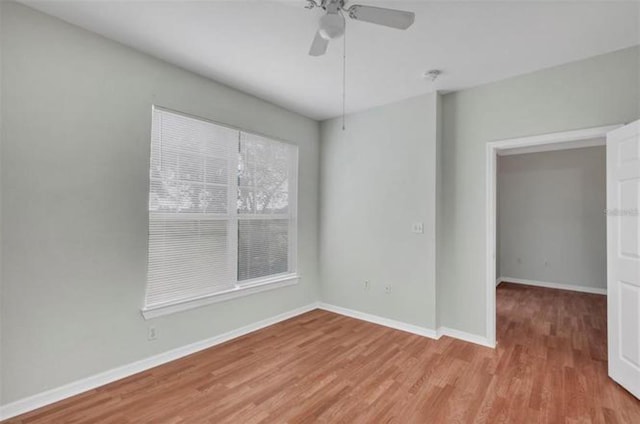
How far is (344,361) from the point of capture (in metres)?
2.92

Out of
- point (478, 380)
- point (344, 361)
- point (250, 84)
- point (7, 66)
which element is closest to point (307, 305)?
point (344, 361)

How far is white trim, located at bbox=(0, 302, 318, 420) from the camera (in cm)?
212

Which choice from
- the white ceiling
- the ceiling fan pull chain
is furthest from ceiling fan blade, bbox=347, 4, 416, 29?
the ceiling fan pull chain

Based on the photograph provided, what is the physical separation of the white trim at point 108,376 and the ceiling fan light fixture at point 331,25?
3.00 meters

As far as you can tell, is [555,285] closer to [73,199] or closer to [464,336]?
[464,336]

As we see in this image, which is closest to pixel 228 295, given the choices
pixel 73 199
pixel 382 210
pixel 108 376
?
pixel 108 376

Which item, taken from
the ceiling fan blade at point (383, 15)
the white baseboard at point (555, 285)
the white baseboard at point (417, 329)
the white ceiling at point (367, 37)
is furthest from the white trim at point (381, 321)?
the white baseboard at point (555, 285)

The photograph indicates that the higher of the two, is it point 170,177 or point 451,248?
point 170,177

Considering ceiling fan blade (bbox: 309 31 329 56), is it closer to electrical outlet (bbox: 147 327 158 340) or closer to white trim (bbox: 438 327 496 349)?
electrical outlet (bbox: 147 327 158 340)

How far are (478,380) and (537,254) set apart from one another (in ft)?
15.2

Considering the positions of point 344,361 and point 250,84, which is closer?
point 344,361

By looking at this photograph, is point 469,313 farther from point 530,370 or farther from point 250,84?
point 250,84

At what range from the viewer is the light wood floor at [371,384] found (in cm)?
213

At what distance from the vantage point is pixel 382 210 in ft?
13.1
